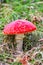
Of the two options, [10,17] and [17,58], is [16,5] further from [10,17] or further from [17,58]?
[17,58]

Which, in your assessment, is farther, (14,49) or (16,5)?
(16,5)

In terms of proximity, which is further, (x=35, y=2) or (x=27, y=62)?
(x=35, y=2)

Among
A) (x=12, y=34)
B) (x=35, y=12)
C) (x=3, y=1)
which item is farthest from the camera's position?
(x=3, y=1)

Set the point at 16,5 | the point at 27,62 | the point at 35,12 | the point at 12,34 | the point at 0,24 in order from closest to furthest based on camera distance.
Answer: the point at 27,62, the point at 12,34, the point at 0,24, the point at 35,12, the point at 16,5

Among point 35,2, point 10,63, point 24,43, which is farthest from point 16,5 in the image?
point 10,63

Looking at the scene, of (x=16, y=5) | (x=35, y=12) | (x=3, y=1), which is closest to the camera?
(x=35, y=12)

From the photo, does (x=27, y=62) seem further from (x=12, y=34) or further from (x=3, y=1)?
(x=3, y=1)

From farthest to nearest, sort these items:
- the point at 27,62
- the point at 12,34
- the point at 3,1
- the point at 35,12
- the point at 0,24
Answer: the point at 3,1, the point at 35,12, the point at 0,24, the point at 12,34, the point at 27,62

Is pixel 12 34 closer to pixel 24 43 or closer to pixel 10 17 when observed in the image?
pixel 24 43

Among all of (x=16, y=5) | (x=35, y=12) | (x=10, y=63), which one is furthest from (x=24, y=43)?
(x=16, y=5)
